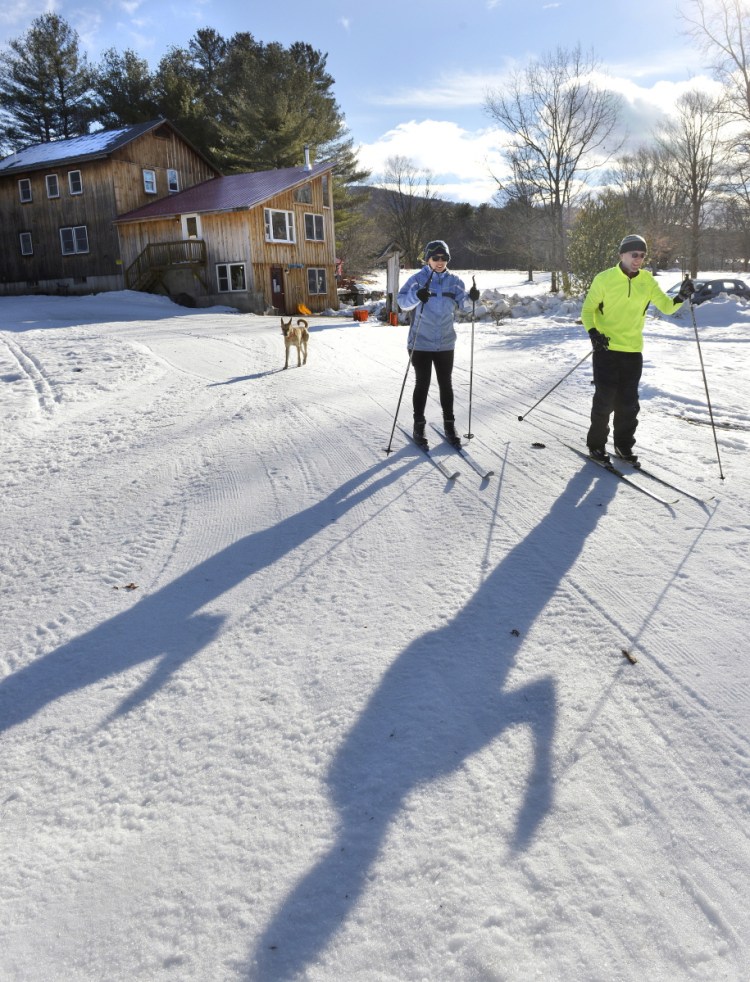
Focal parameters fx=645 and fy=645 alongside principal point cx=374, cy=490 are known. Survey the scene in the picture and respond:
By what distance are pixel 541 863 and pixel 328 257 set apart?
103 ft

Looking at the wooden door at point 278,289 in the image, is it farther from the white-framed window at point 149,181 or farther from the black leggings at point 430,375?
the black leggings at point 430,375

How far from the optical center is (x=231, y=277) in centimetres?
2680

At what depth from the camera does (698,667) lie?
9.53 ft

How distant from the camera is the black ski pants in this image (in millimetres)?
5617

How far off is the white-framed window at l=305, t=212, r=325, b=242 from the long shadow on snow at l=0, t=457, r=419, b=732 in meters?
27.8

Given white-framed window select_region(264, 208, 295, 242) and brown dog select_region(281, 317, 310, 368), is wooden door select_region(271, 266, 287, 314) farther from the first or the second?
brown dog select_region(281, 317, 310, 368)

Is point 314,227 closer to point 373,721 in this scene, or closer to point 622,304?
point 622,304

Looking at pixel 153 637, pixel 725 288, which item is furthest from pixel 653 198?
pixel 153 637

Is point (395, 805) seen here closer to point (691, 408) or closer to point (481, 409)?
point (481, 409)

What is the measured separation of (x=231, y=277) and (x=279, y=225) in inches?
131

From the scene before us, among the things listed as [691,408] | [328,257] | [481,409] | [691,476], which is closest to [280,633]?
[691,476]

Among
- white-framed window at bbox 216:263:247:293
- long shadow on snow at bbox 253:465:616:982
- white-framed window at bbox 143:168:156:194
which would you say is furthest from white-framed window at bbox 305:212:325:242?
long shadow on snow at bbox 253:465:616:982

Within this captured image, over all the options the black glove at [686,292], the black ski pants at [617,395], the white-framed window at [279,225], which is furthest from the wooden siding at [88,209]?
the black glove at [686,292]

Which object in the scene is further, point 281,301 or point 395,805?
point 281,301
